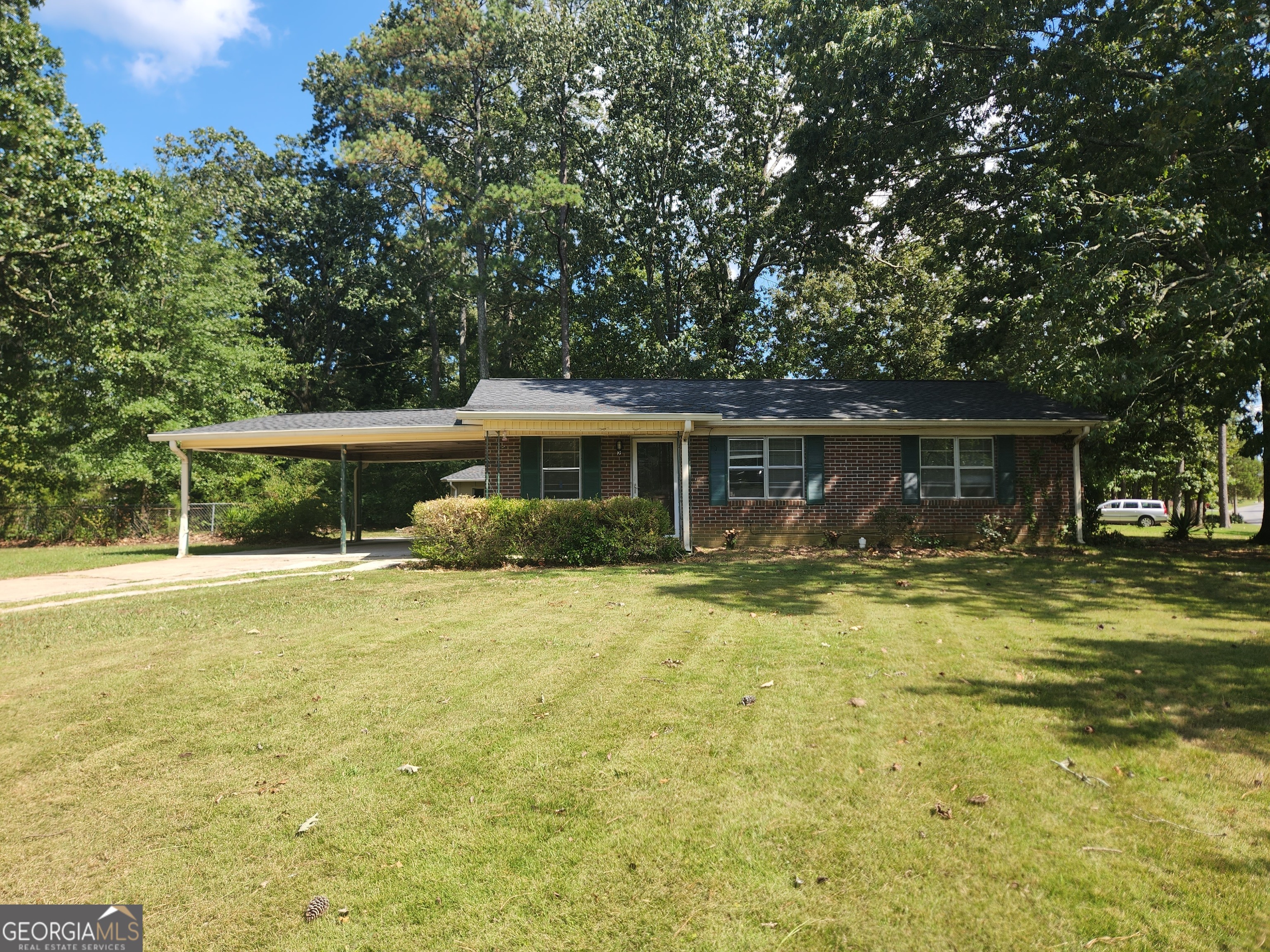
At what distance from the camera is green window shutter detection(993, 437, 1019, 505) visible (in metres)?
15.0

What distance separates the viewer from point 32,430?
68.8 feet

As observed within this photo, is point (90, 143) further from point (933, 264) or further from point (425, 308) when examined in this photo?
point (933, 264)

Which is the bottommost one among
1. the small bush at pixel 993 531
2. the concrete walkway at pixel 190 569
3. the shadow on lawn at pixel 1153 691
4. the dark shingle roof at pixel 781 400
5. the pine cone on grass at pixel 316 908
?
the concrete walkway at pixel 190 569

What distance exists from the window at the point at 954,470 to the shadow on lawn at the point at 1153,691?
9482 mm

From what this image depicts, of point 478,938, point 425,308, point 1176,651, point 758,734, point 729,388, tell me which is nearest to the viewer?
point 478,938

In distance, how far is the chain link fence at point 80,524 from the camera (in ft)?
67.9

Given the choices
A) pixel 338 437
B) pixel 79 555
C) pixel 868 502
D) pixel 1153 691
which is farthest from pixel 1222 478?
pixel 79 555

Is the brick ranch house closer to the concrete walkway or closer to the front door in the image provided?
the front door

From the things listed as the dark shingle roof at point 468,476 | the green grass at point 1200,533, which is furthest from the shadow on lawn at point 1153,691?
the dark shingle roof at point 468,476

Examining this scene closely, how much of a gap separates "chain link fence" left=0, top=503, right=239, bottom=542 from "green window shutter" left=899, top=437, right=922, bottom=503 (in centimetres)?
2011

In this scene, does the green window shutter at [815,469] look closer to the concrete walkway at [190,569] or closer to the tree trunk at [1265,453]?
the tree trunk at [1265,453]

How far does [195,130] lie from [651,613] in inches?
1400

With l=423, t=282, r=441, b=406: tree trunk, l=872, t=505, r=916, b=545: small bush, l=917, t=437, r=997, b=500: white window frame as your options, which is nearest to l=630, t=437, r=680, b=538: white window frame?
l=872, t=505, r=916, b=545: small bush

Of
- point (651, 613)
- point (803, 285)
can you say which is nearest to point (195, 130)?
point (803, 285)
